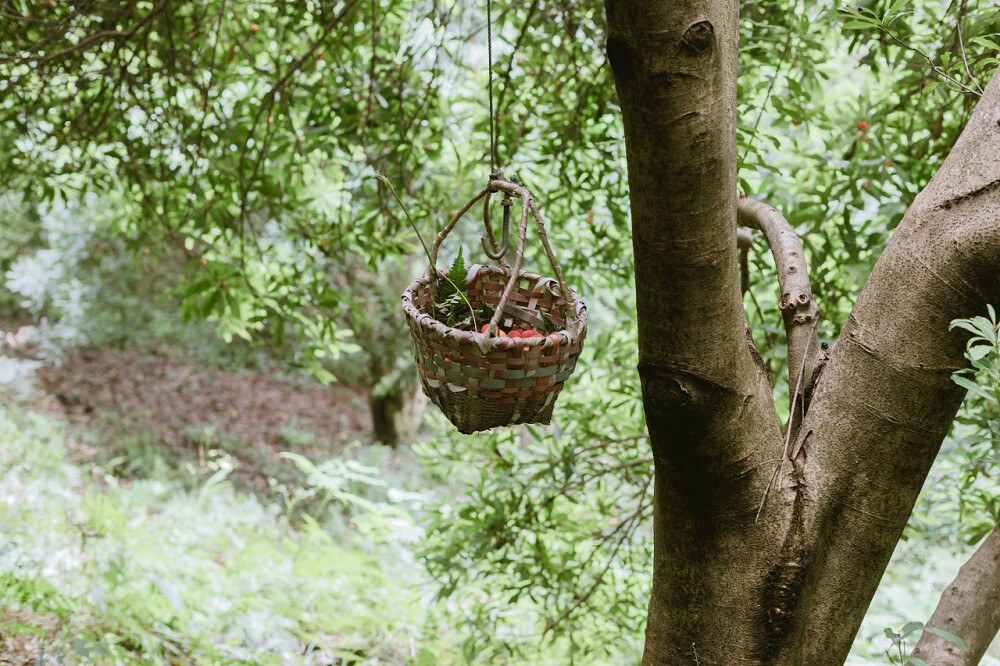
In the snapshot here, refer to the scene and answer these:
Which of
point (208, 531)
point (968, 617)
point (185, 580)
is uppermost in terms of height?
point (968, 617)

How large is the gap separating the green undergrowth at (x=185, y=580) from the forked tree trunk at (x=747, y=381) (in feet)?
5.75

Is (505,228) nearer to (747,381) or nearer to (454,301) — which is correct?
(454,301)

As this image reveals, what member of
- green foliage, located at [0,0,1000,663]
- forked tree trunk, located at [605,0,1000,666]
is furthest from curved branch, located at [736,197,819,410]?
green foliage, located at [0,0,1000,663]

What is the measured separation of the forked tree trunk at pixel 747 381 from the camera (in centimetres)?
110

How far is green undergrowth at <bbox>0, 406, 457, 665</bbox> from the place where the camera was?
9.74 feet

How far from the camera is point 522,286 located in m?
1.62

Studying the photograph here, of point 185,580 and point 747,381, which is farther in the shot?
point 185,580

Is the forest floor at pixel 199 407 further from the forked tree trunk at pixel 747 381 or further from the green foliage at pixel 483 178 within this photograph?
the forked tree trunk at pixel 747 381

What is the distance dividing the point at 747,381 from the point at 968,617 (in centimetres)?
82

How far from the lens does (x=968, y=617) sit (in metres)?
1.57

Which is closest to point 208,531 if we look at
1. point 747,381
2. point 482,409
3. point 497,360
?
point 482,409

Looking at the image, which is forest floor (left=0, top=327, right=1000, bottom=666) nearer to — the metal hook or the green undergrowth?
the green undergrowth

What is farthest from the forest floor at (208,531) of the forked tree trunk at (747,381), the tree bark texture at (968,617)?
the forked tree trunk at (747,381)

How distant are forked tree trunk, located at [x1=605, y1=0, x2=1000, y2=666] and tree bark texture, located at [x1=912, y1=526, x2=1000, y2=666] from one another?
29 cm
